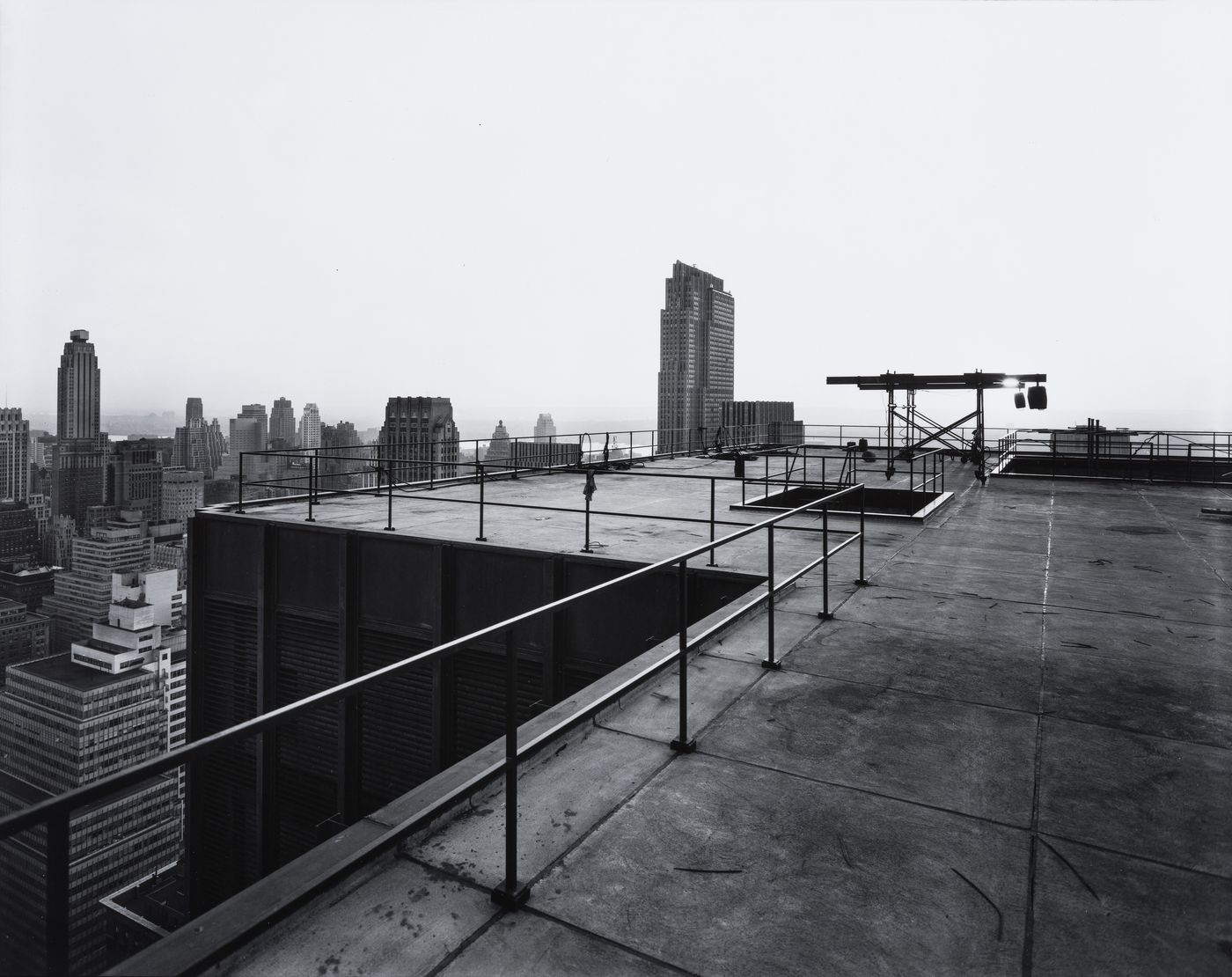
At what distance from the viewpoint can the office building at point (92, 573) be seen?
29.9 m

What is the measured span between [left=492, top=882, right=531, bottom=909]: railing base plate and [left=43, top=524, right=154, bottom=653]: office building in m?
32.6

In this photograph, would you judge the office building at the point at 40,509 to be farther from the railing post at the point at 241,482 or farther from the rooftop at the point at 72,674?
the railing post at the point at 241,482

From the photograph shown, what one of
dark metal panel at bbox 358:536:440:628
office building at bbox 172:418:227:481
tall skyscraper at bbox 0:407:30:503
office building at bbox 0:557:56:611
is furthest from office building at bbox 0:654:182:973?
office building at bbox 172:418:227:481

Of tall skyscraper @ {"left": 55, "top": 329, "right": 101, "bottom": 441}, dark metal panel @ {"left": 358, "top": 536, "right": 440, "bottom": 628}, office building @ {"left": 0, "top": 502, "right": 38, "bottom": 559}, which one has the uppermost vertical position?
tall skyscraper @ {"left": 55, "top": 329, "right": 101, "bottom": 441}

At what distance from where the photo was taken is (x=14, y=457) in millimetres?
43969

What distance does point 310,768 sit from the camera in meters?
11.9

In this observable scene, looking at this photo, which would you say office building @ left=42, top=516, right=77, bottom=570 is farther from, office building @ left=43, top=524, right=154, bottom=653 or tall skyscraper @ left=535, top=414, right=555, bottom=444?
tall skyscraper @ left=535, top=414, right=555, bottom=444

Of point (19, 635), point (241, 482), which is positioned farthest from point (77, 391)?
point (241, 482)

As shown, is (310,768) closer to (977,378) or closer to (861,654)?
(861,654)

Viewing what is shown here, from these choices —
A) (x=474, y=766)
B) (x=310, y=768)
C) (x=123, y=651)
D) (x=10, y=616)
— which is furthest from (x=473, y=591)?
(x=10, y=616)

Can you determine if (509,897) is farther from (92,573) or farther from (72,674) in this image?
(92,573)

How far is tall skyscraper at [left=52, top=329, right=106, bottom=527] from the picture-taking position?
46.8 meters

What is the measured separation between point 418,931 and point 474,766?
1157 mm

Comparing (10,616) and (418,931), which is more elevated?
(418,931)
